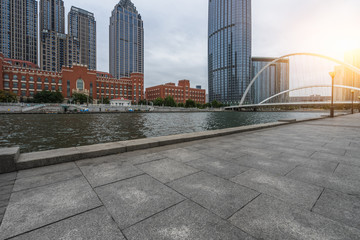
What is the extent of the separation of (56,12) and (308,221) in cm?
26231

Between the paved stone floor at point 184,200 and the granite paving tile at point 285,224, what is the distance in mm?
12

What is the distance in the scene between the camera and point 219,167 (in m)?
4.43

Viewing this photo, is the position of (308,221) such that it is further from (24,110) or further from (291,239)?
(24,110)

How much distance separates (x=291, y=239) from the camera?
1.98 m

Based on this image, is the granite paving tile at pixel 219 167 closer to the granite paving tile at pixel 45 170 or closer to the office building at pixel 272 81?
the granite paving tile at pixel 45 170

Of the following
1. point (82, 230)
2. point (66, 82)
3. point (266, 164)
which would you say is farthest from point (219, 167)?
point (66, 82)

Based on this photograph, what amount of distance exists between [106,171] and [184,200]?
2219mm

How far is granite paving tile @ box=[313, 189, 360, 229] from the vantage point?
92.1 inches

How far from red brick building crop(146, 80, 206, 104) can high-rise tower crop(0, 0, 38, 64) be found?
114575 mm

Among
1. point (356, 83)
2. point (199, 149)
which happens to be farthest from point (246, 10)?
point (199, 149)

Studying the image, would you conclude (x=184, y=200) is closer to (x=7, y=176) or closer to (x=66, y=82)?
(x=7, y=176)

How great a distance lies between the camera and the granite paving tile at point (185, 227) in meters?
2.02

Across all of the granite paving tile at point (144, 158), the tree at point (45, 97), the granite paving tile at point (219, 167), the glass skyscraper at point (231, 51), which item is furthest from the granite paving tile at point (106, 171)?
the glass skyscraper at point (231, 51)

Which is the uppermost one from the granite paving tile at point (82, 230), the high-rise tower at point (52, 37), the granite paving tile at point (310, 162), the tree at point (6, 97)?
the high-rise tower at point (52, 37)
